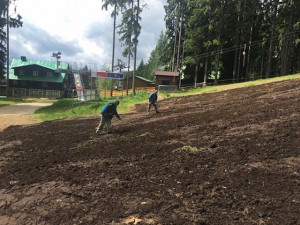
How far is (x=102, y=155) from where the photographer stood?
7.62 metres

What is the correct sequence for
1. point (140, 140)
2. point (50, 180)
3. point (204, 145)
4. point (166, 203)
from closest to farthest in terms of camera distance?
1. point (166, 203)
2. point (50, 180)
3. point (204, 145)
4. point (140, 140)

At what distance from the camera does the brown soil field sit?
4.12m

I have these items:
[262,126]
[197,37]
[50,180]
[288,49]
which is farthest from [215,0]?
[50,180]

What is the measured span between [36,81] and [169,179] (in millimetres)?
66454

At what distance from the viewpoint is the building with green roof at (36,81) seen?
65.0 meters

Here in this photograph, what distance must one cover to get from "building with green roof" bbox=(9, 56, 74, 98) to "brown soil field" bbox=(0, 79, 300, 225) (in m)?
59.5

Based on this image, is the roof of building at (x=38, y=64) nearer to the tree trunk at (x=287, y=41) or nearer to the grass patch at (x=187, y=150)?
the tree trunk at (x=287, y=41)

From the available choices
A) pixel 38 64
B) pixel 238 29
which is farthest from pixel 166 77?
pixel 38 64

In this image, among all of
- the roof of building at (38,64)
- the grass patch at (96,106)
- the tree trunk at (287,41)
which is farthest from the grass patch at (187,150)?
the roof of building at (38,64)

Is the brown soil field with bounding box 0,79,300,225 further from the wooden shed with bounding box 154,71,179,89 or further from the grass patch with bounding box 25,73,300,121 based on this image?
the wooden shed with bounding box 154,71,179,89

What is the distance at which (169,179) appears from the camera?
17.6ft

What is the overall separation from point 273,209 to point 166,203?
158 centimetres

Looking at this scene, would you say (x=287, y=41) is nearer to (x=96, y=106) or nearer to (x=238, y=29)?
(x=238, y=29)

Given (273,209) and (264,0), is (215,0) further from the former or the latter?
(273,209)
